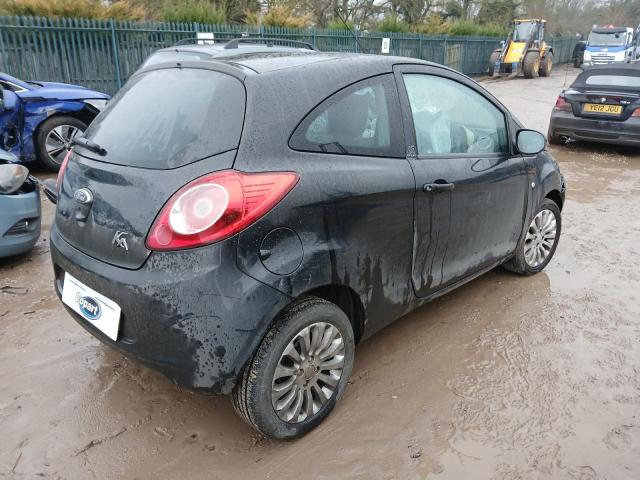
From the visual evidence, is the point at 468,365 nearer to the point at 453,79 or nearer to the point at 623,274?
the point at 453,79

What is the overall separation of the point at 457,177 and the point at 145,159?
169cm

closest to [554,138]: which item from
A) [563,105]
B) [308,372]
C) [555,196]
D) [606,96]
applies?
[563,105]

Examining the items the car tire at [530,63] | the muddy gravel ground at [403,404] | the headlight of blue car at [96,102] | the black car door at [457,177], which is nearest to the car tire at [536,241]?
the muddy gravel ground at [403,404]

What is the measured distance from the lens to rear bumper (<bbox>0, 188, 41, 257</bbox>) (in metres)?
3.91

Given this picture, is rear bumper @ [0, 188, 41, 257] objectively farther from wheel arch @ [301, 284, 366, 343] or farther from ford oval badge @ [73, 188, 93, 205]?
wheel arch @ [301, 284, 366, 343]

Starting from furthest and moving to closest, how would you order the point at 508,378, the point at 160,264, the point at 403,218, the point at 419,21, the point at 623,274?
1. the point at 419,21
2. the point at 623,274
3. the point at 508,378
4. the point at 403,218
5. the point at 160,264

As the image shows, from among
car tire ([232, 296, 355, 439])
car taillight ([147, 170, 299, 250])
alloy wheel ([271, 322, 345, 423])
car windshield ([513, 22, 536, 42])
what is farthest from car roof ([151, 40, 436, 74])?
car windshield ([513, 22, 536, 42])

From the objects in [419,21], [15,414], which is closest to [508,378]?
[15,414]

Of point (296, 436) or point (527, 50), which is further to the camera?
point (527, 50)

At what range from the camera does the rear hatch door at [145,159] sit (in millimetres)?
2051

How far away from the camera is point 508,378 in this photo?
9.40ft

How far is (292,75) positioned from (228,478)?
178 centimetres

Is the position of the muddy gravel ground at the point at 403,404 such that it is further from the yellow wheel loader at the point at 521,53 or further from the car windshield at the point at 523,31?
the car windshield at the point at 523,31

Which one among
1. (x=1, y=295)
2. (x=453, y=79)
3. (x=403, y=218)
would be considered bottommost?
(x=1, y=295)
